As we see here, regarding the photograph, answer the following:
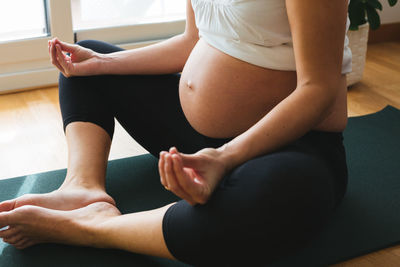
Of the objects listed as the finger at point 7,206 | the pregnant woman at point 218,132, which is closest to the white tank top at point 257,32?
the pregnant woman at point 218,132

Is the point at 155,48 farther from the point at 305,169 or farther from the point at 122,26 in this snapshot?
the point at 122,26

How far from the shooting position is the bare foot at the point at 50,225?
1124 millimetres

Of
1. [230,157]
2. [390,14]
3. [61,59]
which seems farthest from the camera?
[390,14]

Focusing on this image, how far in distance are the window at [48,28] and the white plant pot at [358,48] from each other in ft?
3.16

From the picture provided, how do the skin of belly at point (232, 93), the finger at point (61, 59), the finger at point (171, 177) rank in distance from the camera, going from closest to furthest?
the finger at point (171, 177) → the skin of belly at point (232, 93) → the finger at point (61, 59)

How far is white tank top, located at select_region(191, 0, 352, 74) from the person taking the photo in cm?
106

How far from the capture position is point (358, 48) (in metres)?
Result: 2.28

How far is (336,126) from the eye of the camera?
1132 millimetres

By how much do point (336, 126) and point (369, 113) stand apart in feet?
3.36

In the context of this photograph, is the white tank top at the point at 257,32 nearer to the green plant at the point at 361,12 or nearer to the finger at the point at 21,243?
the finger at the point at 21,243

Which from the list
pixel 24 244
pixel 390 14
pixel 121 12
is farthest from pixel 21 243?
pixel 390 14

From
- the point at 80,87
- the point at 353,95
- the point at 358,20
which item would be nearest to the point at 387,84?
the point at 353,95

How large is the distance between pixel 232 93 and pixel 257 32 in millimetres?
143

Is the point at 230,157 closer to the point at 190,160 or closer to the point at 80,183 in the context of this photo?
the point at 190,160
